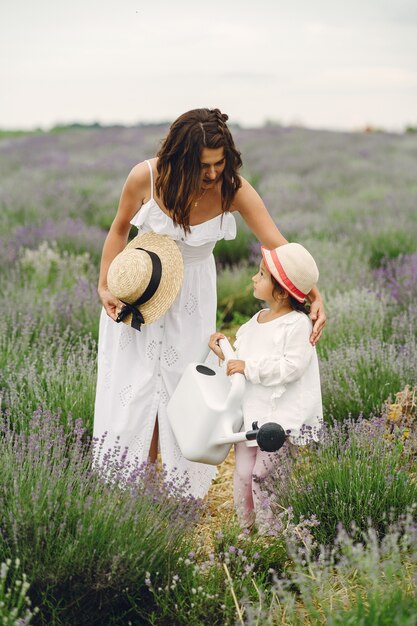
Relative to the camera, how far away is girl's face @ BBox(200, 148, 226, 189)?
9.65 ft

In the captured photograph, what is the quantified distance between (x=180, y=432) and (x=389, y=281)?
4.04 m

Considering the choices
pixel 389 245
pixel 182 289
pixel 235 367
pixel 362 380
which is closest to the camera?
pixel 235 367

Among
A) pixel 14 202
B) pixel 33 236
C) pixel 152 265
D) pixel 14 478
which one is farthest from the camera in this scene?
pixel 14 202

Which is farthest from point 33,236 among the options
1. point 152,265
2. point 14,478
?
point 14,478

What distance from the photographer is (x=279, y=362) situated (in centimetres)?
293

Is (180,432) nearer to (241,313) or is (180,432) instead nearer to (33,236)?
(241,313)

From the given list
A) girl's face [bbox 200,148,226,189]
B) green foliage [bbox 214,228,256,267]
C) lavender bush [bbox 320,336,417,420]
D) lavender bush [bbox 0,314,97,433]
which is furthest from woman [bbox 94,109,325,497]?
green foliage [bbox 214,228,256,267]

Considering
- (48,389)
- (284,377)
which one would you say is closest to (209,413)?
(284,377)

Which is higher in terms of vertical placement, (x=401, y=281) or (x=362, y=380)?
(x=401, y=281)

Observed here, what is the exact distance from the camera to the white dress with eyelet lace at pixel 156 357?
3.26 m

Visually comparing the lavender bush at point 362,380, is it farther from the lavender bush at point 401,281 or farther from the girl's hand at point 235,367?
the lavender bush at point 401,281

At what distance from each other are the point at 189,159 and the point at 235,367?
0.83 metres

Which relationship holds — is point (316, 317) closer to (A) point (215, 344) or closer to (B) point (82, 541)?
(A) point (215, 344)

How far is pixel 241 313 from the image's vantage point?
265 inches
